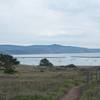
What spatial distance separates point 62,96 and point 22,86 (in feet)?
21.7

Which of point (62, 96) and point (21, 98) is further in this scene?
point (62, 96)

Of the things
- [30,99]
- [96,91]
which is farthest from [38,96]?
[96,91]

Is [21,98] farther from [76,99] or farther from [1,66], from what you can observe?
[1,66]

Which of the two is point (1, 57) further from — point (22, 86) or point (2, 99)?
point (2, 99)

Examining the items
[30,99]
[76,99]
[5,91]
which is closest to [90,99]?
[76,99]

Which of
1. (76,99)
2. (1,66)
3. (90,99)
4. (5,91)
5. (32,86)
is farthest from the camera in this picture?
(1,66)

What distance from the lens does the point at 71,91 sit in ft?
95.6

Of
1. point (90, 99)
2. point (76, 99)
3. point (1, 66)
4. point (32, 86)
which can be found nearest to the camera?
point (90, 99)

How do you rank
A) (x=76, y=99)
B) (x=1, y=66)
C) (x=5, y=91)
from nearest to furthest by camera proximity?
(x=76, y=99) → (x=5, y=91) → (x=1, y=66)

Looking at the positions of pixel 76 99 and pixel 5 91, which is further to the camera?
pixel 5 91

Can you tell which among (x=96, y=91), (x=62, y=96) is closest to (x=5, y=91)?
(x=62, y=96)

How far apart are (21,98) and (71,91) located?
6137 mm

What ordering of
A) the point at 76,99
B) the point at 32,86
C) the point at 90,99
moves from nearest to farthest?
1. the point at 90,99
2. the point at 76,99
3. the point at 32,86

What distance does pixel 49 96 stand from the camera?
24375 mm
